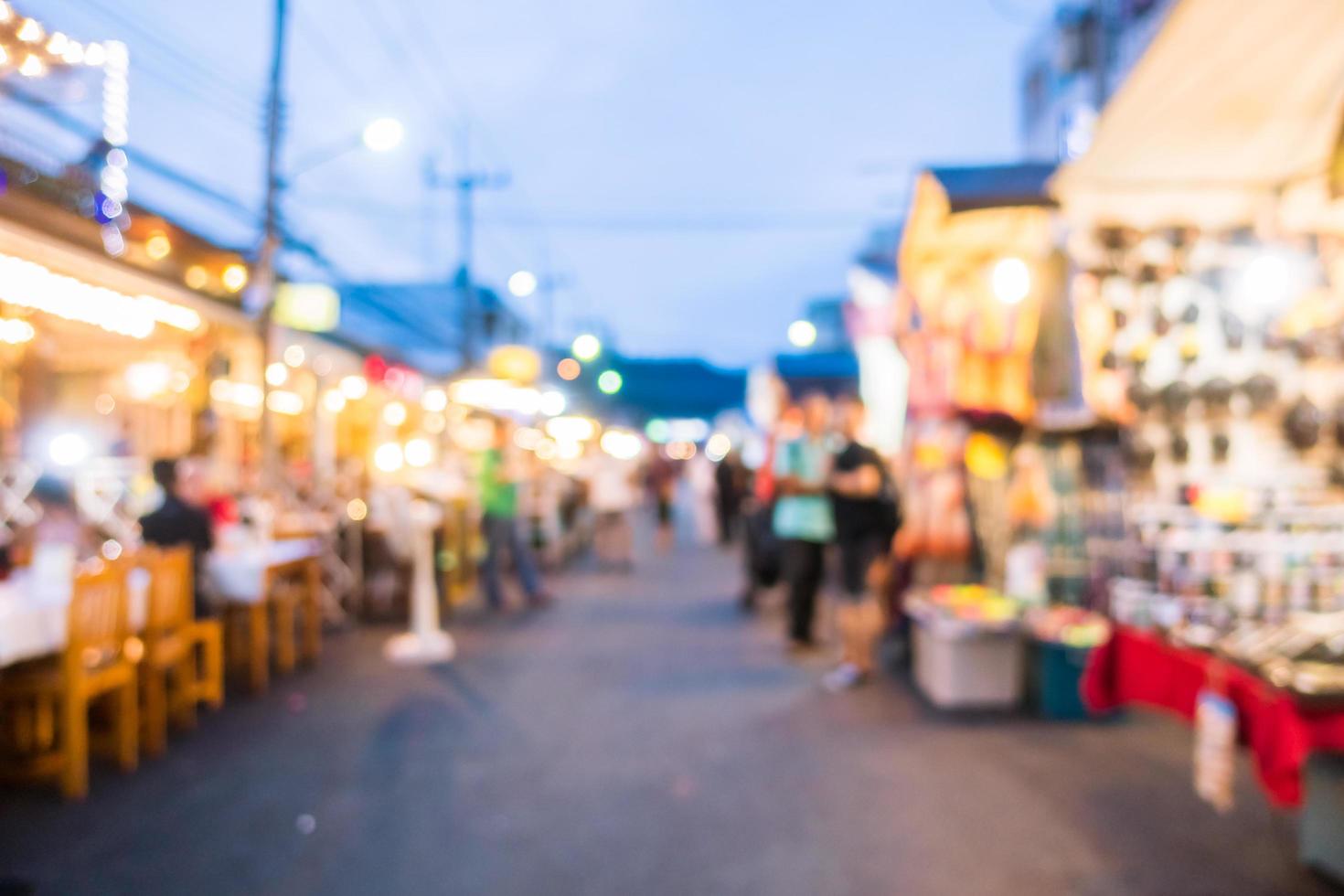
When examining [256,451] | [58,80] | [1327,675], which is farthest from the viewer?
[256,451]

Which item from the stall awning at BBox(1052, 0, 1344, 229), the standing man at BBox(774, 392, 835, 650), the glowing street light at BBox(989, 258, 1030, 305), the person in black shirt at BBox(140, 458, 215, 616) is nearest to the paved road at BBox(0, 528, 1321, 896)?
the person in black shirt at BBox(140, 458, 215, 616)

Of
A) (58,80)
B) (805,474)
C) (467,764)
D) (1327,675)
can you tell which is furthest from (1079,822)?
(58,80)

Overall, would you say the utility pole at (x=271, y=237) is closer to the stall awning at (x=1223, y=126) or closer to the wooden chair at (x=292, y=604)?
the wooden chair at (x=292, y=604)

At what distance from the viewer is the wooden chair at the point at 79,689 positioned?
15.0 feet

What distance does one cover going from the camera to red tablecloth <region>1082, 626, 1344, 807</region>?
303cm

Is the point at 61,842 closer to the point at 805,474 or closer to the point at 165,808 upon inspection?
the point at 165,808

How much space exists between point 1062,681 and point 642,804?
2795 millimetres

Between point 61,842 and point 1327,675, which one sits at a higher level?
point 1327,675

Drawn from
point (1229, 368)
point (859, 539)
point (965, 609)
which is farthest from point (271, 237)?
point (1229, 368)

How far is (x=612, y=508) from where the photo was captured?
14453 millimetres

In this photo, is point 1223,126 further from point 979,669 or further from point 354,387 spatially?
point 354,387

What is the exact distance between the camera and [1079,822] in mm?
4074

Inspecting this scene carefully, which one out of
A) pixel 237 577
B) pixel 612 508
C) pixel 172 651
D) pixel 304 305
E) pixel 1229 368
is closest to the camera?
pixel 1229 368

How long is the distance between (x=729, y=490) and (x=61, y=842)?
14.8 metres
